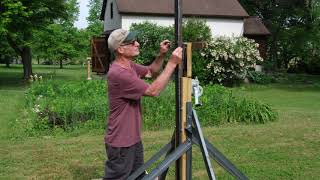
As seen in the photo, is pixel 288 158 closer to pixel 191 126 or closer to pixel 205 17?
pixel 191 126

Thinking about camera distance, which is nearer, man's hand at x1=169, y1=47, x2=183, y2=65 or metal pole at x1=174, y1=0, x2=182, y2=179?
man's hand at x1=169, y1=47, x2=183, y2=65

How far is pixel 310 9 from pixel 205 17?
7081mm

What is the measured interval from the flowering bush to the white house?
5406 millimetres

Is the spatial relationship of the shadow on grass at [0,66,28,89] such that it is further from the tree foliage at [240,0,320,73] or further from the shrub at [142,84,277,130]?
the tree foliage at [240,0,320,73]

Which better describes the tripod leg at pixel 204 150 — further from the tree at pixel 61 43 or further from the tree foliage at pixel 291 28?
the tree at pixel 61 43

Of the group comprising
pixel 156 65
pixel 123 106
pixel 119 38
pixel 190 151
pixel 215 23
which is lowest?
pixel 190 151

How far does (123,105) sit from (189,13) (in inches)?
1068

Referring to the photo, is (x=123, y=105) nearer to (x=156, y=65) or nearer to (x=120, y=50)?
(x=120, y=50)

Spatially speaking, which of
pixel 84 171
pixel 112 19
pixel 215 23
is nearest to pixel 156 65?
pixel 84 171

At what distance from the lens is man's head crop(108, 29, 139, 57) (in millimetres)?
4500

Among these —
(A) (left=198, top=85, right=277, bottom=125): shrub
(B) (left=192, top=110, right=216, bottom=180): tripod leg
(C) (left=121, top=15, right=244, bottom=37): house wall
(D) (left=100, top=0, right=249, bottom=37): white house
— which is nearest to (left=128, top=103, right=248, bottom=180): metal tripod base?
(B) (left=192, top=110, right=216, bottom=180): tripod leg

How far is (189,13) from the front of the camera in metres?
31.2

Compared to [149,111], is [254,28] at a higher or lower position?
higher

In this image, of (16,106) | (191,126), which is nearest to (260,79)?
(16,106)
